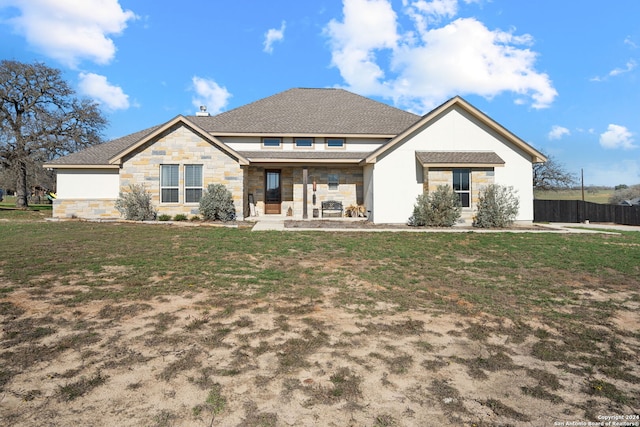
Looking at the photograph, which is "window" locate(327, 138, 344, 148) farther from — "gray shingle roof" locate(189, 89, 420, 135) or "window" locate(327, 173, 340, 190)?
"window" locate(327, 173, 340, 190)

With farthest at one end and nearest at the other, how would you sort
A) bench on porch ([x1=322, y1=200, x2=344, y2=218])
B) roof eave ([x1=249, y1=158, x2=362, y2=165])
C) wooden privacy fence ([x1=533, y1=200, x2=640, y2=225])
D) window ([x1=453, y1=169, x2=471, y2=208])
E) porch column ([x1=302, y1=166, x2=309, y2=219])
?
wooden privacy fence ([x1=533, y1=200, x2=640, y2=225]), bench on porch ([x1=322, y1=200, x2=344, y2=218]), roof eave ([x1=249, y1=158, x2=362, y2=165]), porch column ([x1=302, y1=166, x2=309, y2=219]), window ([x1=453, y1=169, x2=471, y2=208])

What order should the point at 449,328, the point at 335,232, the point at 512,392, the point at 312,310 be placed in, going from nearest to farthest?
the point at 512,392
the point at 449,328
the point at 312,310
the point at 335,232

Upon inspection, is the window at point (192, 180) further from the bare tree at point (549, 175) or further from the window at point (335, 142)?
the bare tree at point (549, 175)

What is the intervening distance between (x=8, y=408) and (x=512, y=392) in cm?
440

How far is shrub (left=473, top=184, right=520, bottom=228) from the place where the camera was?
1653cm

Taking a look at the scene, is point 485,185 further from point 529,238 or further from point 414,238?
point 414,238

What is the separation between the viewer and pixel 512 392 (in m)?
3.33

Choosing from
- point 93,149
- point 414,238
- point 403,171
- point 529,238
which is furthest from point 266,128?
point 529,238

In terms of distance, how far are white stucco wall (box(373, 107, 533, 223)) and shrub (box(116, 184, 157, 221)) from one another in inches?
440

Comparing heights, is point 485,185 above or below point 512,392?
above

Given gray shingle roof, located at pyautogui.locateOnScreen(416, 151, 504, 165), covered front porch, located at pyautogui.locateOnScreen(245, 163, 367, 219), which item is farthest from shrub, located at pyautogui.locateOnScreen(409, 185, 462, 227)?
covered front porch, located at pyautogui.locateOnScreen(245, 163, 367, 219)

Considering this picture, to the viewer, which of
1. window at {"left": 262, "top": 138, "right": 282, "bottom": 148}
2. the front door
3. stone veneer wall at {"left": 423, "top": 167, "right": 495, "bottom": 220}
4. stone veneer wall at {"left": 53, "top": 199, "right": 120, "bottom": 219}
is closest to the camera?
stone veneer wall at {"left": 423, "top": 167, "right": 495, "bottom": 220}

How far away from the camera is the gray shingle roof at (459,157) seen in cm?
1656

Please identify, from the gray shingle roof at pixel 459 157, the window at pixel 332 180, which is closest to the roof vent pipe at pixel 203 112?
the window at pixel 332 180
